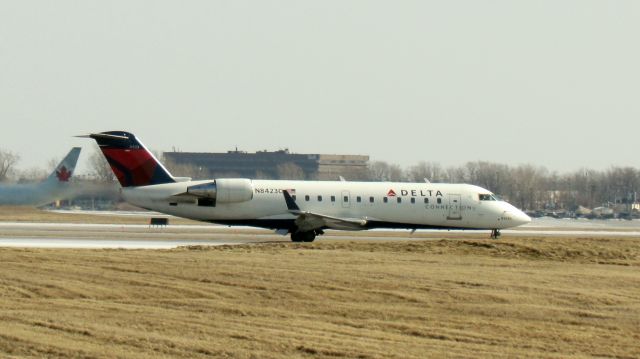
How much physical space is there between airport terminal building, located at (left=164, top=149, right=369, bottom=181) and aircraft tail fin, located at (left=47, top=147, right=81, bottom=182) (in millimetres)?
94503

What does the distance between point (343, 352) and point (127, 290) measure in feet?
29.4

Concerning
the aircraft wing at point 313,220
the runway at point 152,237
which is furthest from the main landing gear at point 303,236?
the runway at point 152,237

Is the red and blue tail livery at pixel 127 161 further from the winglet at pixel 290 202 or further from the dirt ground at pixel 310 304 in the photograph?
the dirt ground at pixel 310 304

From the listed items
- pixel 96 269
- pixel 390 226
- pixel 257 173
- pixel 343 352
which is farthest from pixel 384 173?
pixel 343 352

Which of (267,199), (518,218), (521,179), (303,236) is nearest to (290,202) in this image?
(267,199)

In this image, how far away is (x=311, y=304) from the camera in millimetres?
23422

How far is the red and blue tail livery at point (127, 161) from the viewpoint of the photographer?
1806 inches

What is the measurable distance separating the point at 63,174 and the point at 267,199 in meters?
38.4

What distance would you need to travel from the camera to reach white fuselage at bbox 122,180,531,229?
1801 inches

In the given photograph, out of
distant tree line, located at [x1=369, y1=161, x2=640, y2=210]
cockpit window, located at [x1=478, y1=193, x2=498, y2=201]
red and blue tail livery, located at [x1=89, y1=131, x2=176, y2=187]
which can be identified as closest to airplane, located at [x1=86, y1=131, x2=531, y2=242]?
red and blue tail livery, located at [x1=89, y1=131, x2=176, y2=187]

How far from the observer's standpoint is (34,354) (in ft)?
53.9

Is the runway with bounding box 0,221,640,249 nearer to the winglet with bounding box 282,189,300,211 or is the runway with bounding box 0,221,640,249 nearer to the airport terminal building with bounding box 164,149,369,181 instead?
the winglet with bounding box 282,189,300,211

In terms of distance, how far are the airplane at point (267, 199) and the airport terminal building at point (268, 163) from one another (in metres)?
130

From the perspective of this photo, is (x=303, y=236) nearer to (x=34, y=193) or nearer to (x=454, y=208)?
(x=454, y=208)
